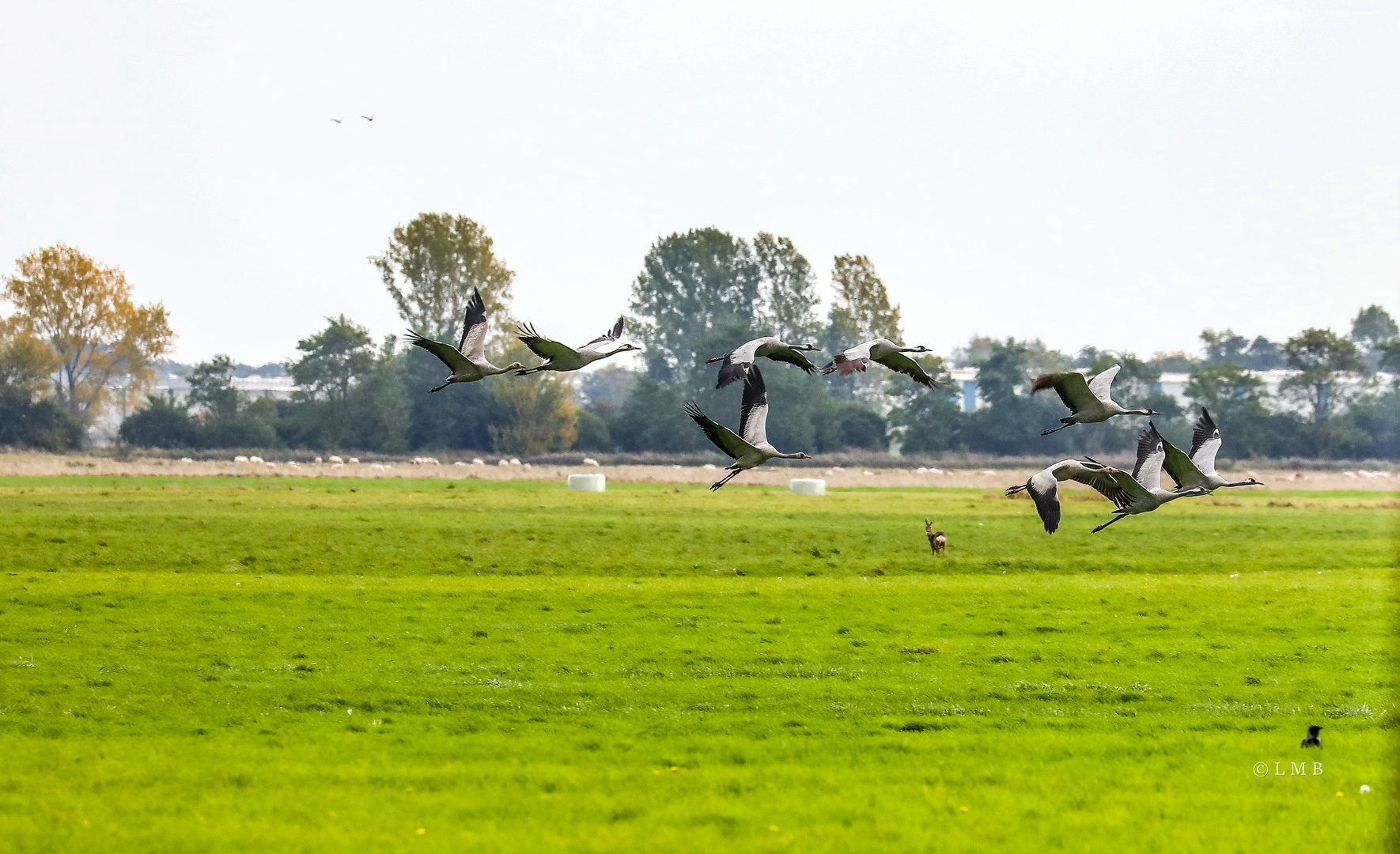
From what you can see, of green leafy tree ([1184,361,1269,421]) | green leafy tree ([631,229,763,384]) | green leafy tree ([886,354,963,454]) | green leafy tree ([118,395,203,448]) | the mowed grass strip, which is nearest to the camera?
the mowed grass strip

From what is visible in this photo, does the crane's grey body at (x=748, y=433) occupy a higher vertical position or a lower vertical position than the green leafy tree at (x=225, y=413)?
lower

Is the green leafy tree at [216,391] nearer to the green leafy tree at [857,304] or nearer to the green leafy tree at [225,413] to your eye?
the green leafy tree at [225,413]

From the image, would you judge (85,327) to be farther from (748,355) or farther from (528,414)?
(748,355)

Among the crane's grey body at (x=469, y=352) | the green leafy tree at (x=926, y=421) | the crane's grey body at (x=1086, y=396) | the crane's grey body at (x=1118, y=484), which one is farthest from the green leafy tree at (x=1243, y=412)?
the crane's grey body at (x=469, y=352)

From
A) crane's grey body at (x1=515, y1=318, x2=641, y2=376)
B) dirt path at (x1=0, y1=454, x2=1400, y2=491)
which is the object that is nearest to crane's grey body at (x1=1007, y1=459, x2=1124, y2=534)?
crane's grey body at (x1=515, y1=318, x2=641, y2=376)

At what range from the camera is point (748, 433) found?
26.0 ft

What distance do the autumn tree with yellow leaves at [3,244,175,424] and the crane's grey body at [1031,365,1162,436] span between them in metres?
111

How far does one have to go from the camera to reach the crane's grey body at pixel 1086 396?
24.3ft

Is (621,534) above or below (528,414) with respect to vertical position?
below

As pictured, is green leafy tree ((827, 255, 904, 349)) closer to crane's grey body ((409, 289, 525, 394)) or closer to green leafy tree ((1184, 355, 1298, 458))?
green leafy tree ((1184, 355, 1298, 458))

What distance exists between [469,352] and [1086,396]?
380 centimetres

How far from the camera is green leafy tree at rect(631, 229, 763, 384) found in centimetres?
13050

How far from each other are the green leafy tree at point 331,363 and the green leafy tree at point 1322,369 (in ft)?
246

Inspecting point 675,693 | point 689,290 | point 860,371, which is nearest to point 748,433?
point 860,371
